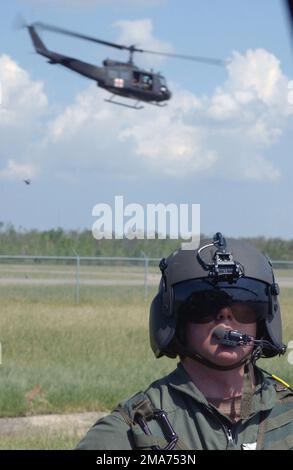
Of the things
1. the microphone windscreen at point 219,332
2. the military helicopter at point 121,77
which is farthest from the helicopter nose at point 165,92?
the microphone windscreen at point 219,332

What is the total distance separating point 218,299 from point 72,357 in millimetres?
10528

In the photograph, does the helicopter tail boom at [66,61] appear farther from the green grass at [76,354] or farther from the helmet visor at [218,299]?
the helmet visor at [218,299]

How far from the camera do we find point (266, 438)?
246cm

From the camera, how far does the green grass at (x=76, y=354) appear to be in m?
9.59

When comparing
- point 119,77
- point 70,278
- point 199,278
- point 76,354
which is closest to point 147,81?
point 119,77

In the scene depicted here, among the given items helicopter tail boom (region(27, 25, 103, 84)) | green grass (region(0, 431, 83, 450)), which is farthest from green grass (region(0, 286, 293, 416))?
helicopter tail boom (region(27, 25, 103, 84))

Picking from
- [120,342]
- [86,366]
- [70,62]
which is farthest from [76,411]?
[70,62]

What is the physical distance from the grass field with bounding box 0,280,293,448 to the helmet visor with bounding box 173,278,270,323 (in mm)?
4775

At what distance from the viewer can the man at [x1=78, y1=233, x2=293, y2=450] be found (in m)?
2.44

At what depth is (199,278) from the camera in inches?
102

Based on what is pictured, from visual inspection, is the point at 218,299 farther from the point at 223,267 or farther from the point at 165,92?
the point at 165,92

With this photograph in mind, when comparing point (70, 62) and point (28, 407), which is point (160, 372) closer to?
point (28, 407)

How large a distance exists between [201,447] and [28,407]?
7.04 meters
